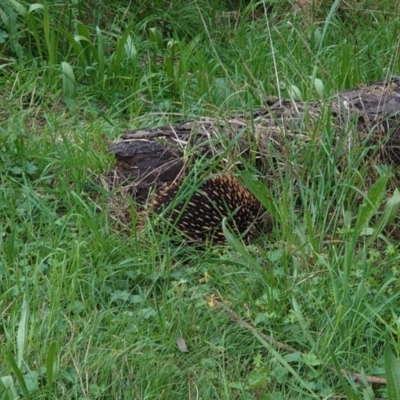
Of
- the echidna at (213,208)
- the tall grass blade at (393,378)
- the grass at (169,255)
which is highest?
the tall grass blade at (393,378)

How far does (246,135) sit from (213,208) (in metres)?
0.38

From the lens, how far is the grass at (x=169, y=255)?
266cm

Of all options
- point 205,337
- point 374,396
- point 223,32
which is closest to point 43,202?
point 205,337

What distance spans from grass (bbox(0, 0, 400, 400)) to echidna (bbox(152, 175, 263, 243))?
12 centimetres

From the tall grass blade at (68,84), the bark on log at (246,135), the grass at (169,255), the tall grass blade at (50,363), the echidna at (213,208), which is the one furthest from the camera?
the tall grass blade at (68,84)

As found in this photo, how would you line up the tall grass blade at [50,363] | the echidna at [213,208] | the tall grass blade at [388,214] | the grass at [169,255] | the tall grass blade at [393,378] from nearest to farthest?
the tall grass blade at [393,378] < the tall grass blade at [50,363] < the grass at [169,255] < the tall grass blade at [388,214] < the echidna at [213,208]

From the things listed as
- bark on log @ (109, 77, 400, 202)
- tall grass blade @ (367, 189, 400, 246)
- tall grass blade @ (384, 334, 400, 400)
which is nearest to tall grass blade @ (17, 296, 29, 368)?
tall grass blade @ (384, 334, 400, 400)

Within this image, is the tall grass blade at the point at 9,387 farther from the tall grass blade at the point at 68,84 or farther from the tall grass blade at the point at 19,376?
the tall grass blade at the point at 68,84

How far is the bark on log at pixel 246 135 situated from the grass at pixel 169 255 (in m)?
0.13

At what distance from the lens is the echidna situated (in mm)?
3574

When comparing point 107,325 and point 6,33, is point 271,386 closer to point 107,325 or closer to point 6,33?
point 107,325

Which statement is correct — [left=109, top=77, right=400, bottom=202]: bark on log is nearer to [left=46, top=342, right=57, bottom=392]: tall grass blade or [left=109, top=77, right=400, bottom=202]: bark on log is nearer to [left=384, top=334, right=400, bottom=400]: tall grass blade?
[left=46, top=342, right=57, bottom=392]: tall grass blade

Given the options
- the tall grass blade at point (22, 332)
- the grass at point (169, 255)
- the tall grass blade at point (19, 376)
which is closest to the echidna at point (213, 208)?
the grass at point (169, 255)

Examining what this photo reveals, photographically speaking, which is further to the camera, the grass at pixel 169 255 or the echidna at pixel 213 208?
the echidna at pixel 213 208
